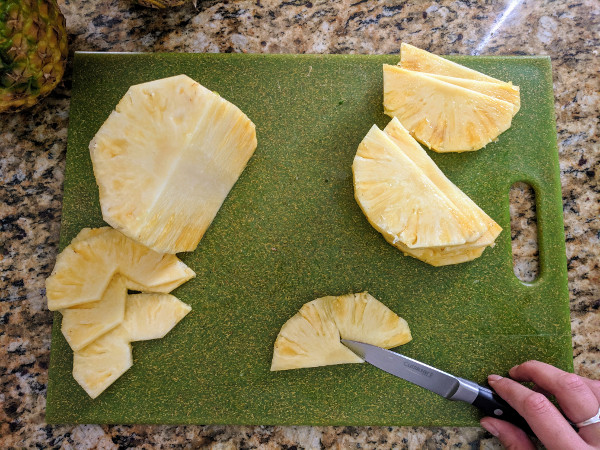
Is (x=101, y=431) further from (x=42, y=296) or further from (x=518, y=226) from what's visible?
(x=518, y=226)

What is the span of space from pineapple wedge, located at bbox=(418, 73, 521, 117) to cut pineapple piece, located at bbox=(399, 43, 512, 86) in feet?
0.12

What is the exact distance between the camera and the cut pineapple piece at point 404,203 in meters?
1.66

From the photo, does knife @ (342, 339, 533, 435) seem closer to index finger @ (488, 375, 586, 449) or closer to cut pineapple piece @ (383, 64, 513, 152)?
index finger @ (488, 375, 586, 449)

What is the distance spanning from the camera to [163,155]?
63.9 inches

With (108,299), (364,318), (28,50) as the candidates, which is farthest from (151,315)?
(28,50)

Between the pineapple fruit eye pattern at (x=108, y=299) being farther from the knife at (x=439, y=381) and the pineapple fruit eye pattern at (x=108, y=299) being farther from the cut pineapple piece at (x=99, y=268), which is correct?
the knife at (x=439, y=381)

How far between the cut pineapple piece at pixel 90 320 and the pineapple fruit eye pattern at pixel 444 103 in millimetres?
1290

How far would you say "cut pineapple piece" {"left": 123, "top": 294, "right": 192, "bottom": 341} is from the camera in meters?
1.79

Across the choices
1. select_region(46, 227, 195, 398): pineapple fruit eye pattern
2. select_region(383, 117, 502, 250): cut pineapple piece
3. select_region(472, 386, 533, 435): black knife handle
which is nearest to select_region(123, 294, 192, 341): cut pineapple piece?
select_region(46, 227, 195, 398): pineapple fruit eye pattern

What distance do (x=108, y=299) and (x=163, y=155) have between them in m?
0.59

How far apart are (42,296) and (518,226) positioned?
1.94m

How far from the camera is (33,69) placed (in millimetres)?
1538

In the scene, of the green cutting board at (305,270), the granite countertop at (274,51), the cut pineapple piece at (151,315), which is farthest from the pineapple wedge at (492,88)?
the cut pineapple piece at (151,315)

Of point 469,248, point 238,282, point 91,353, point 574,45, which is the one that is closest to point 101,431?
point 91,353
